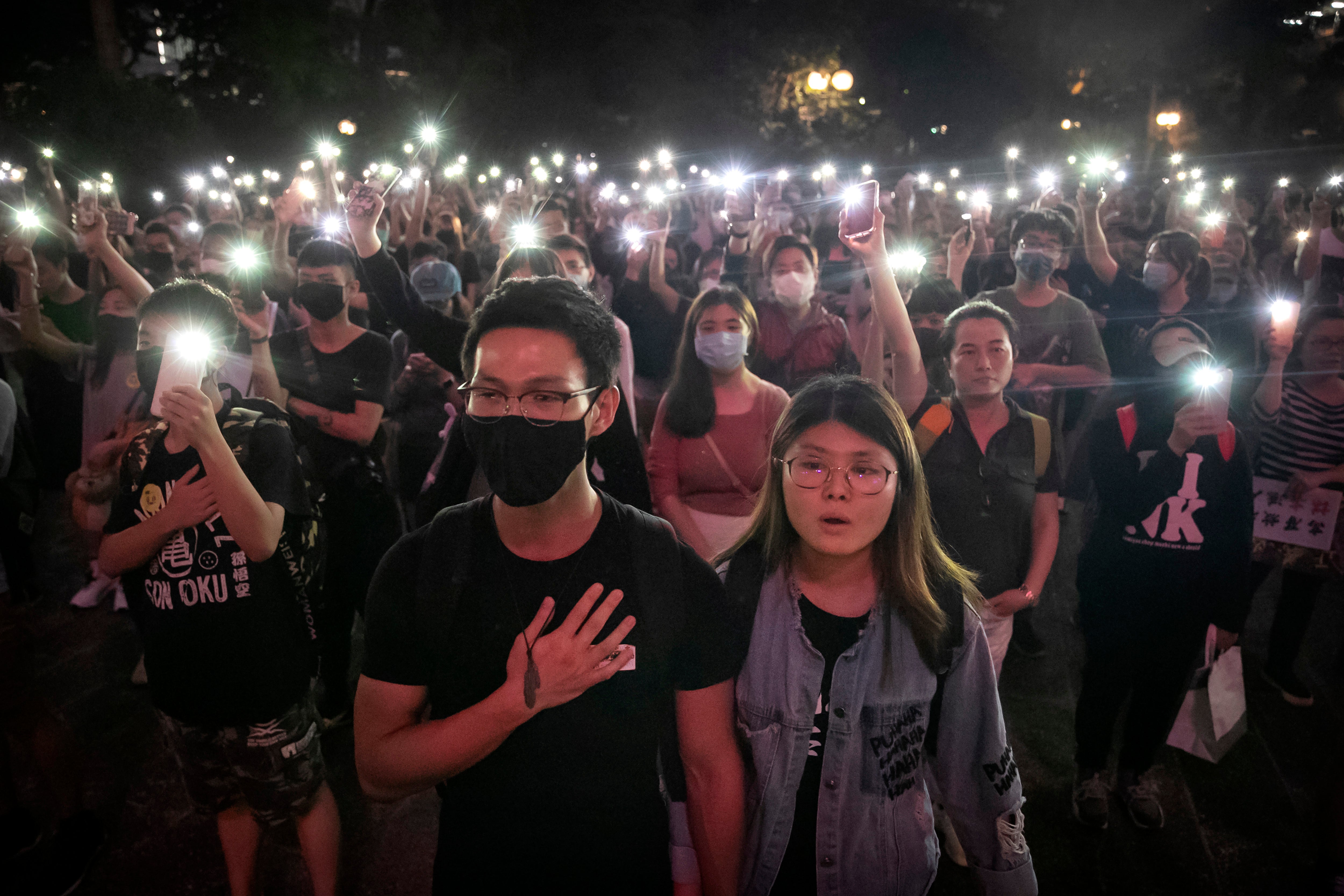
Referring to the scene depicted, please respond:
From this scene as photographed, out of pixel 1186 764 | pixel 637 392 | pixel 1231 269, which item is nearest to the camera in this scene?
pixel 1186 764

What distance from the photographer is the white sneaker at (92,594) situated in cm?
506

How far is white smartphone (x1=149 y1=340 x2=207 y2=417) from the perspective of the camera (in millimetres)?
2227

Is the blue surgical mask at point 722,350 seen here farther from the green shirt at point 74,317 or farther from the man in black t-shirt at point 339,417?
the green shirt at point 74,317

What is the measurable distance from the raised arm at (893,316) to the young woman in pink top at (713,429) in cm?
58

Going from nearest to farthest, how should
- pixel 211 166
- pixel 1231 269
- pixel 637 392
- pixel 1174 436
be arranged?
pixel 1174 436, pixel 637 392, pixel 1231 269, pixel 211 166

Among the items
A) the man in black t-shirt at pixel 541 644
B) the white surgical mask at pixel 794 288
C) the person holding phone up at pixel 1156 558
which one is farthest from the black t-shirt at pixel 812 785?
the white surgical mask at pixel 794 288

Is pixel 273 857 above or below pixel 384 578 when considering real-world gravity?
below

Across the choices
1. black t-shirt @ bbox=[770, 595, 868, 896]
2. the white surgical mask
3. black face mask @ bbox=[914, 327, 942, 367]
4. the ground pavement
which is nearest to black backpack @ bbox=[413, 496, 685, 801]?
black t-shirt @ bbox=[770, 595, 868, 896]

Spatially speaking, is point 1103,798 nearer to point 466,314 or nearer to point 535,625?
point 535,625

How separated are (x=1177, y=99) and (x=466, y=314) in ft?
120

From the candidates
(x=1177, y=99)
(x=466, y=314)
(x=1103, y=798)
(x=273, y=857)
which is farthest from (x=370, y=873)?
(x=1177, y=99)

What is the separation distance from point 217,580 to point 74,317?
5002mm

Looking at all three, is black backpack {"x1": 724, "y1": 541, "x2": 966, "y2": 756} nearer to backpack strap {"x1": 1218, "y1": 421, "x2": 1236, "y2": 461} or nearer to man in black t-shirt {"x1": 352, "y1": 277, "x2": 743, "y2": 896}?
man in black t-shirt {"x1": 352, "y1": 277, "x2": 743, "y2": 896}

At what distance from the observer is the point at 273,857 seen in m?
3.15
